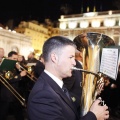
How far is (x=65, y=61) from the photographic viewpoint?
2248mm

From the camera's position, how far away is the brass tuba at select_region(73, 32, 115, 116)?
2.76 m

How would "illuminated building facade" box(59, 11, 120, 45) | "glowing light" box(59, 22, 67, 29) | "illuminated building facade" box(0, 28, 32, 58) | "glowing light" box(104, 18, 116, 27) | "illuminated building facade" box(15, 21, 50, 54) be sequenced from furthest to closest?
1. "illuminated building facade" box(15, 21, 50, 54)
2. "glowing light" box(59, 22, 67, 29)
3. "glowing light" box(104, 18, 116, 27)
4. "illuminated building facade" box(59, 11, 120, 45)
5. "illuminated building facade" box(0, 28, 32, 58)

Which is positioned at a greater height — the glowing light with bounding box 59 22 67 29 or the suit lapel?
the glowing light with bounding box 59 22 67 29

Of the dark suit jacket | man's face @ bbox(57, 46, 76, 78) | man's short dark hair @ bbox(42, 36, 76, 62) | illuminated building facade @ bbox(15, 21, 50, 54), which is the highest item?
illuminated building facade @ bbox(15, 21, 50, 54)

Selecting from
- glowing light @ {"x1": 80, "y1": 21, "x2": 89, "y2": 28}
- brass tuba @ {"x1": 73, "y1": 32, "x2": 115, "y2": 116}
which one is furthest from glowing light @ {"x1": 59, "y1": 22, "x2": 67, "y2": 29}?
brass tuba @ {"x1": 73, "y1": 32, "x2": 115, "y2": 116}

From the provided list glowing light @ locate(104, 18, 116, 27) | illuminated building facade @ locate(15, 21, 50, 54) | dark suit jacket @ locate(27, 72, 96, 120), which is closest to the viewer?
dark suit jacket @ locate(27, 72, 96, 120)

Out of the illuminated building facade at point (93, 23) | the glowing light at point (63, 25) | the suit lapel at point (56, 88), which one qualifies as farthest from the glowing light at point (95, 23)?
the suit lapel at point (56, 88)

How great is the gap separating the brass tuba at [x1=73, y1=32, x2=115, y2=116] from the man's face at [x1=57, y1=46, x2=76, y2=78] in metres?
0.44

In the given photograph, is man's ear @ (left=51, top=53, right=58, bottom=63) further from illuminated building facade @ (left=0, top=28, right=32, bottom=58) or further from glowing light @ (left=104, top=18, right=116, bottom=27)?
glowing light @ (left=104, top=18, right=116, bottom=27)

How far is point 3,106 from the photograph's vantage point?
613cm

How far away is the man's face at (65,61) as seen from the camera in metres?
2.24

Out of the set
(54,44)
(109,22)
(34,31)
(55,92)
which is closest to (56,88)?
(55,92)

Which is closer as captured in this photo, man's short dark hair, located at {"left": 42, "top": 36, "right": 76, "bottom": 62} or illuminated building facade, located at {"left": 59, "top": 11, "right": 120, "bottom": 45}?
man's short dark hair, located at {"left": 42, "top": 36, "right": 76, "bottom": 62}

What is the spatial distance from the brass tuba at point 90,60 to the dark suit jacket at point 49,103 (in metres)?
0.53
